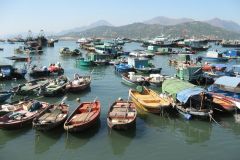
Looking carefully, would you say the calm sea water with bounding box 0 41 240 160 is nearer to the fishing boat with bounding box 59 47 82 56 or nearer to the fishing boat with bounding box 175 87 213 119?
the fishing boat with bounding box 175 87 213 119

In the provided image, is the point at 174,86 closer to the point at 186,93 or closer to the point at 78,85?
the point at 186,93

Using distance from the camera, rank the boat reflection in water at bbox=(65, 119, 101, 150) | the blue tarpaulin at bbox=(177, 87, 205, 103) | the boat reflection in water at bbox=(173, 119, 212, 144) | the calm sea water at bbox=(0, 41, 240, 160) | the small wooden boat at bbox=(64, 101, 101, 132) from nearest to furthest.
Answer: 1. the calm sea water at bbox=(0, 41, 240, 160)
2. the boat reflection in water at bbox=(65, 119, 101, 150)
3. the small wooden boat at bbox=(64, 101, 101, 132)
4. the boat reflection in water at bbox=(173, 119, 212, 144)
5. the blue tarpaulin at bbox=(177, 87, 205, 103)

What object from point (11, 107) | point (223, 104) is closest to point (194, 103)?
point (223, 104)

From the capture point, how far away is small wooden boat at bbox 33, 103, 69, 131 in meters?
22.9

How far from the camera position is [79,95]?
120 feet

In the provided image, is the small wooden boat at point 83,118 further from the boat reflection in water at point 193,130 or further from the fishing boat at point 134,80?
the fishing boat at point 134,80

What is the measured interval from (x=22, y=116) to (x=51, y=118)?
2.65 m

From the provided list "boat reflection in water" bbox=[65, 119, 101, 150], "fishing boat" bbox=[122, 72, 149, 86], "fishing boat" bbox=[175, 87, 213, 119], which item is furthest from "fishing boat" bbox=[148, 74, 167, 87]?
"boat reflection in water" bbox=[65, 119, 101, 150]

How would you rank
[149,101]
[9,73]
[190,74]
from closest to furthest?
[149,101] < [190,74] < [9,73]

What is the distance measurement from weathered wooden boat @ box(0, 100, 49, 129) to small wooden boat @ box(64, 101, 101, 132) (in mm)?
3219

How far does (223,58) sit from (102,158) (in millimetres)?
53941

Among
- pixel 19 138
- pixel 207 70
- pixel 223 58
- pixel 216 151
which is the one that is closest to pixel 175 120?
pixel 216 151

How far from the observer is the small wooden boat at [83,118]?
22891mm

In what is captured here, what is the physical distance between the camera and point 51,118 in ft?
80.1
